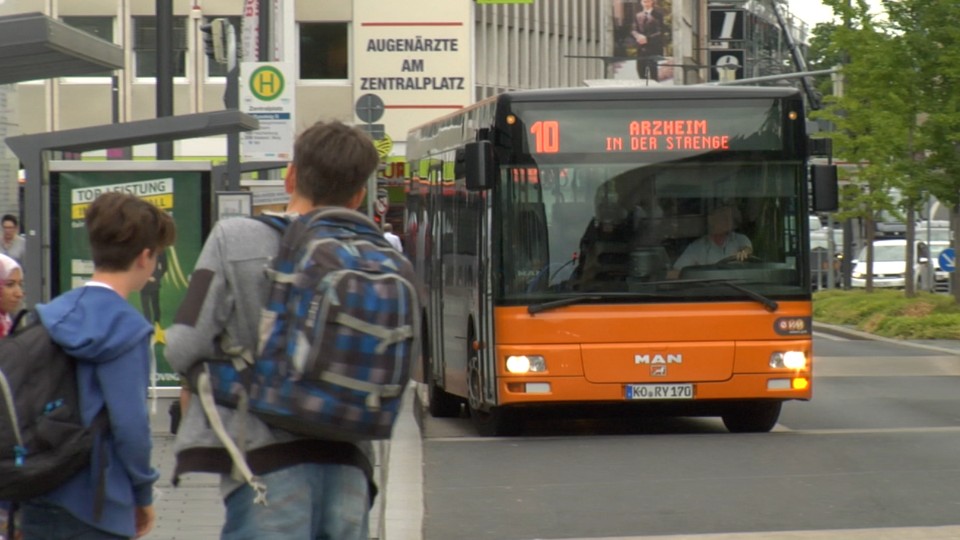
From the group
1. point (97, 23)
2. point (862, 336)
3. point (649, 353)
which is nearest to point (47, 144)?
point (649, 353)

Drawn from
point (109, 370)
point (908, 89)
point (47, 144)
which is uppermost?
point (908, 89)

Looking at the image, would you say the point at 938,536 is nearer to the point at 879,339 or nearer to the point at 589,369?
the point at 589,369

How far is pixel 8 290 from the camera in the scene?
23.6ft

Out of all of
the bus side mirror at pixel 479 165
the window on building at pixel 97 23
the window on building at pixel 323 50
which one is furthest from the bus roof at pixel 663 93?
the window on building at pixel 323 50

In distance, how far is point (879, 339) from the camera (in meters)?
30.4

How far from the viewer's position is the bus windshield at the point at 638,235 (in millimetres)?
14359

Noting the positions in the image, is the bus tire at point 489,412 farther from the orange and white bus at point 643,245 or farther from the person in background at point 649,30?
the person in background at point 649,30

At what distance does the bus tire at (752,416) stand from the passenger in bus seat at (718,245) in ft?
4.41

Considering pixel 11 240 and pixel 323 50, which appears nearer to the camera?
pixel 11 240

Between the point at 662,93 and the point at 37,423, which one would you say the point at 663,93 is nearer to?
the point at 662,93

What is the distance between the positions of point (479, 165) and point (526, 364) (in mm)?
1458

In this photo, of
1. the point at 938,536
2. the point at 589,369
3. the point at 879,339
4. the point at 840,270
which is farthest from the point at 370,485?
the point at 840,270

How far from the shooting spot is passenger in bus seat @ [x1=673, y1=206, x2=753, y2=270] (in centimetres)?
1447

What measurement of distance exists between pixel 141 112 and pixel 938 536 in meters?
50.5
